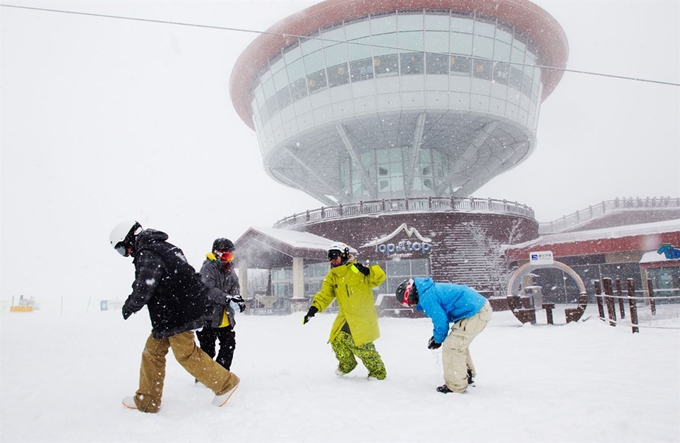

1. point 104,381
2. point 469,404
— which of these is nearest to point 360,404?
point 469,404

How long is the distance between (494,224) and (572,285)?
553 centimetres

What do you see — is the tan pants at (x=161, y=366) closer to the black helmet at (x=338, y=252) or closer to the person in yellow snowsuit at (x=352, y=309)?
the person in yellow snowsuit at (x=352, y=309)

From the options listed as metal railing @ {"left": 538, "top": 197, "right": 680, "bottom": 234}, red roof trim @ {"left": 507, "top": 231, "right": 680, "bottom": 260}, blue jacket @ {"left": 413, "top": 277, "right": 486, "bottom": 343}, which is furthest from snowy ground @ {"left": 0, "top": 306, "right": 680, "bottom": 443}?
metal railing @ {"left": 538, "top": 197, "right": 680, "bottom": 234}

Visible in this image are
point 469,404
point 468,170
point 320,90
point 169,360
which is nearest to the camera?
point 469,404

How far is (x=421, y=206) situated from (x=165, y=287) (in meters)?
20.8

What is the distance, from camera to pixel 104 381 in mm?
5203

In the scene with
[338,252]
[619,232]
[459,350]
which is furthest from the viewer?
[619,232]

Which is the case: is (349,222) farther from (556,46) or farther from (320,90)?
(556,46)

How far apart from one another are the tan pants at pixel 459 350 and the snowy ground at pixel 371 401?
179 millimetres

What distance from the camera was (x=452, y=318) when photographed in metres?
4.44

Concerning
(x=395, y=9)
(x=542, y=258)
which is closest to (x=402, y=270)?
(x=542, y=258)

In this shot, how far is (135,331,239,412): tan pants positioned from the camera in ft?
12.3

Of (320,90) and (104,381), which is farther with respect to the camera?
(320,90)

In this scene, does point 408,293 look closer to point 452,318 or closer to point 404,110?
point 452,318
